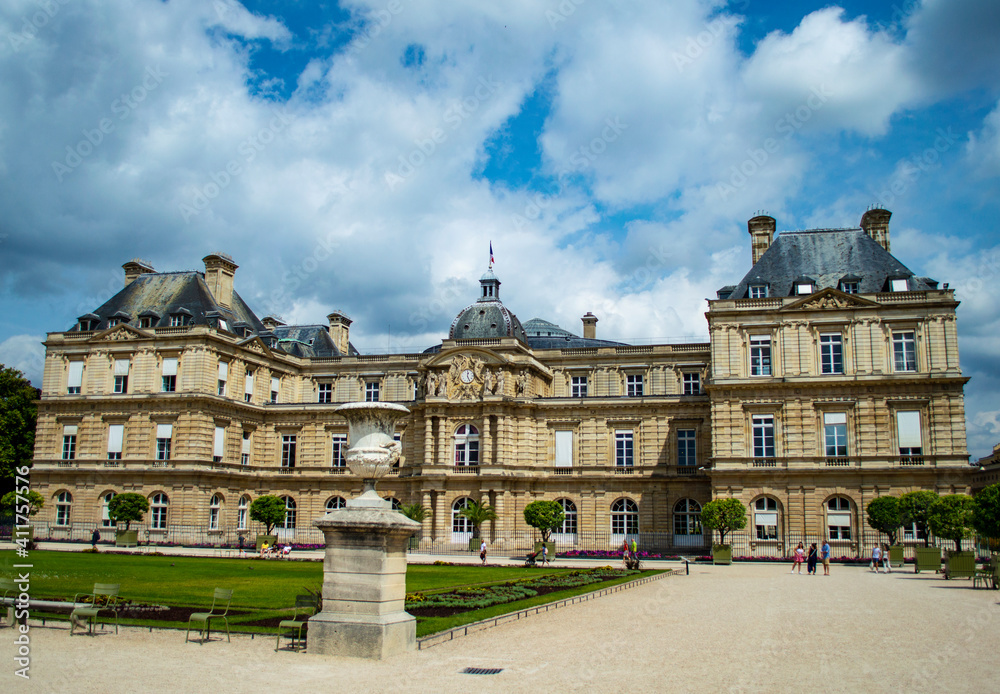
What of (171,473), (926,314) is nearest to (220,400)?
(171,473)

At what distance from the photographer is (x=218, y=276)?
5503cm

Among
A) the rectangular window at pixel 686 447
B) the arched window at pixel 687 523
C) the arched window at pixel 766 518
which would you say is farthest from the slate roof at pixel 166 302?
the arched window at pixel 766 518

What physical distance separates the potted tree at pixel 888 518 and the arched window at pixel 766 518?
474cm

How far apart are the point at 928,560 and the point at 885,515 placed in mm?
4774

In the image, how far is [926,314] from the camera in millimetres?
42031

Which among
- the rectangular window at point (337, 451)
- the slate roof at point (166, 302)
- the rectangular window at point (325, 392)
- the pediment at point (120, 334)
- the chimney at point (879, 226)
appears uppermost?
the chimney at point (879, 226)

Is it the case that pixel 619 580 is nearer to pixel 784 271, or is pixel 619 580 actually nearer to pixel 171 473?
pixel 784 271

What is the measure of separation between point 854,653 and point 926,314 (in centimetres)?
3193

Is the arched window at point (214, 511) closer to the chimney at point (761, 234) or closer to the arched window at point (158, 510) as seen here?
the arched window at point (158, 510)

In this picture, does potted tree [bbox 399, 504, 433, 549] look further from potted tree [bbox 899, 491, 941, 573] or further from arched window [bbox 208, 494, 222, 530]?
potted tree [bbox 899, 491, 941, 573]

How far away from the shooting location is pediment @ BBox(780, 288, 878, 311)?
42.8 metres

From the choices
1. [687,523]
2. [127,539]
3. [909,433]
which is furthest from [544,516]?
[127,539]

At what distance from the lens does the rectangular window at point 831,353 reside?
42875 millimetres

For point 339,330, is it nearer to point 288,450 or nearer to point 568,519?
point 288,450
